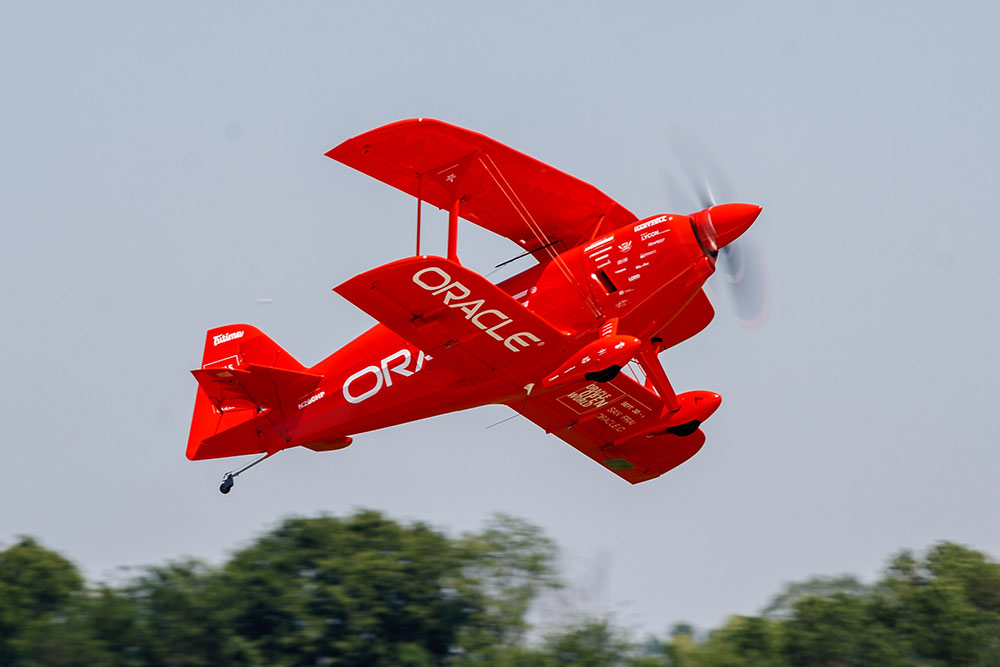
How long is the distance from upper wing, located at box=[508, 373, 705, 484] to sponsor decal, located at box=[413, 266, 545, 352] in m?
1.19

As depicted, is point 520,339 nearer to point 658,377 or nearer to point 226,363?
point 658,377

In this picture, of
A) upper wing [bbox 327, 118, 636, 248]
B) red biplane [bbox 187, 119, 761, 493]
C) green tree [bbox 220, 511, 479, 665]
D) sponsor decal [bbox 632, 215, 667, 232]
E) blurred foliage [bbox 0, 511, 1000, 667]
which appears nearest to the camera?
red biplane [bbox 187, 119, 761, 493]

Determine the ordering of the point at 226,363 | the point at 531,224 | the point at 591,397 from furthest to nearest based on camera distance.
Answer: the point at 226,363
the point at 591,397
the point at 531,224

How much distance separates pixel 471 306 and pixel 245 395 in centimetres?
311

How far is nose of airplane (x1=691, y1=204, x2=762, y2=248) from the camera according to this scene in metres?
12.7

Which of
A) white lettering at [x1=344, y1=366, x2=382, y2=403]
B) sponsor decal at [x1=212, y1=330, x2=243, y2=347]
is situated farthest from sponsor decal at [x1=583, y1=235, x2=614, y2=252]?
sponsor decal at [x1=212, y1=330, x2=243, y2=347]

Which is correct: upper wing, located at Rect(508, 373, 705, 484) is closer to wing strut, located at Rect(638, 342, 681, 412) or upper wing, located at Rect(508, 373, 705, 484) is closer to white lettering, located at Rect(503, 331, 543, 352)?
wing strut, located at Rect(638, 342, 681, 412)

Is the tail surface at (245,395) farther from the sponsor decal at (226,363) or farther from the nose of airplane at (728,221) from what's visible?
the nose of airplane at (728,221)

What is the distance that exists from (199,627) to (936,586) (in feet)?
46.0

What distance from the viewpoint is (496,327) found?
497 inches

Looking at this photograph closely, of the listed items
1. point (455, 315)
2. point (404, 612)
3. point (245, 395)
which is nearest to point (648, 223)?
point (455, 315)

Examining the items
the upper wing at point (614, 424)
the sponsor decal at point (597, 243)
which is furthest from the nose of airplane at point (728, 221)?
the upper wing at point (614, 424)

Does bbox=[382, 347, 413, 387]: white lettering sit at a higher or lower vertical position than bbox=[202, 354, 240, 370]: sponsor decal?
lower

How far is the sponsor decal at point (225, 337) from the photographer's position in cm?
1505
